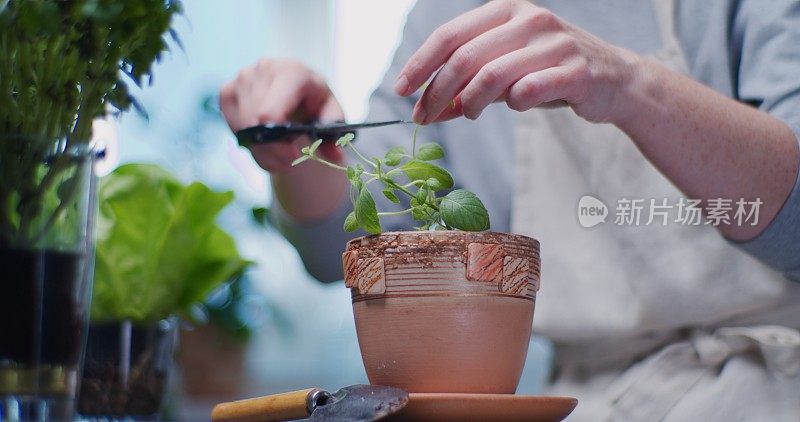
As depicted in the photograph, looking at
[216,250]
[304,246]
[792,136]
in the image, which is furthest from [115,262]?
[792,136]

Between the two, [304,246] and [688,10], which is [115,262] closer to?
[304,246]

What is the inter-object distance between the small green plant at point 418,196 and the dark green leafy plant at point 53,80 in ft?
0.49

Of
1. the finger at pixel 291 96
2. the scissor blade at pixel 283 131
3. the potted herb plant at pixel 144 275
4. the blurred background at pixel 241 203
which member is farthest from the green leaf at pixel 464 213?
the blurred background at pixel 241 203

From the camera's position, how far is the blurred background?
4.79 ft

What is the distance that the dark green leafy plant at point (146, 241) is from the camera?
3.42 feet

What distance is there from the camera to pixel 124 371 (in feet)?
3.31

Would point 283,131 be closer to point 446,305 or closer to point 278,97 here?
point 278,97

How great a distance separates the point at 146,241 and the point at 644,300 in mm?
591

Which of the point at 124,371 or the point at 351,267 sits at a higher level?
the point at 351,267

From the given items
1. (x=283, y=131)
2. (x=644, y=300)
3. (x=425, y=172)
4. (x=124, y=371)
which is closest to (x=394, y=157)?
(x=425, y=172)

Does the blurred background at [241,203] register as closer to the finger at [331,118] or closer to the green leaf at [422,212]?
the finger at [331,118]

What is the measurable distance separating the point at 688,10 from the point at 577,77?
0.37 m

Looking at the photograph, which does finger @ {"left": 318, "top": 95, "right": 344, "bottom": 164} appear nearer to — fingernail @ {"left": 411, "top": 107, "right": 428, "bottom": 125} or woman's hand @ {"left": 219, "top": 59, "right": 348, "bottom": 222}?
woman's hand @ {"left": 219, "top": 59, "right": 348, "bottom": 222}

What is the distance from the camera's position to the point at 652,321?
0.80 metres
